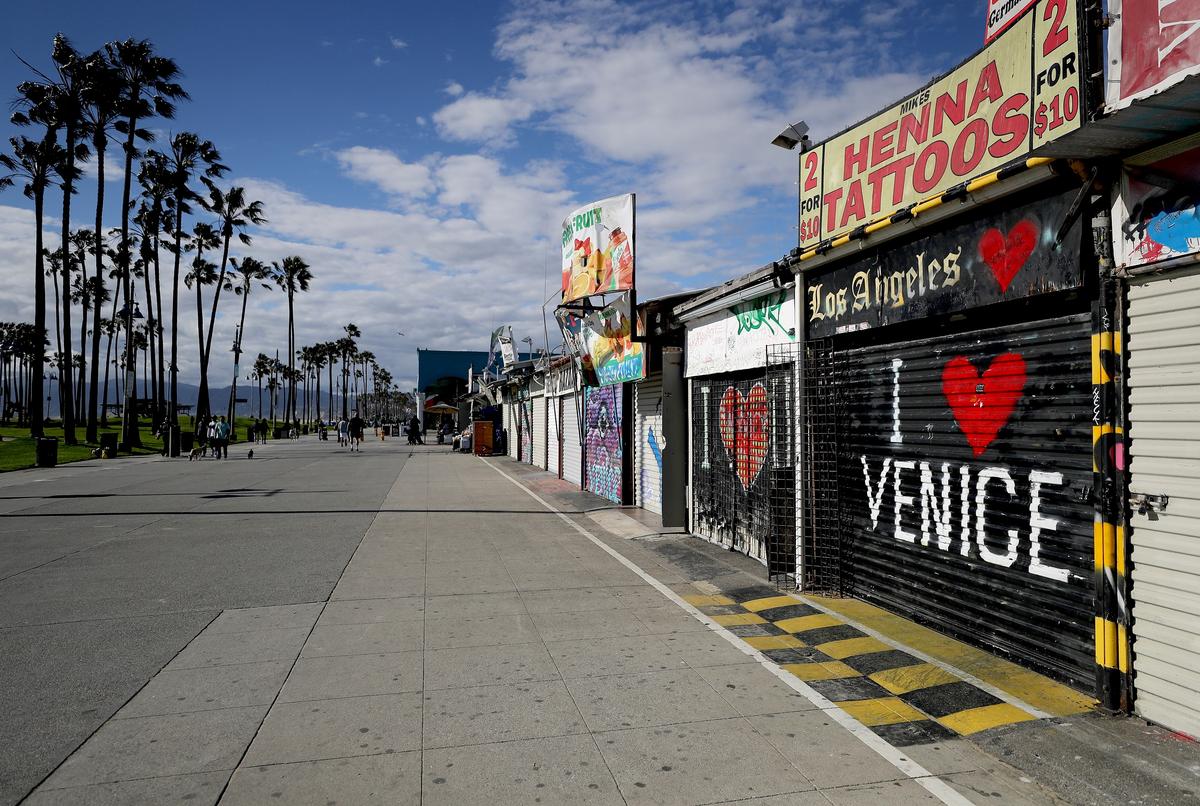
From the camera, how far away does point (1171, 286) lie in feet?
14.4

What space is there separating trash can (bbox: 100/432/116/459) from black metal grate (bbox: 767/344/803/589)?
109ft

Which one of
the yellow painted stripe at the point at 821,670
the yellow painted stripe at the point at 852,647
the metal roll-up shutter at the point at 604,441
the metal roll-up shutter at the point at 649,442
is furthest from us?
the metal roll-up shutter at the point at 604,441

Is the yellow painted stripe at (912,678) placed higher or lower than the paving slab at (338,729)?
lower

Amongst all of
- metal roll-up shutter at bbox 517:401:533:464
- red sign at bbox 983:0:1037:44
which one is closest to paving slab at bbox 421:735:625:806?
red sign at bbox 983:0:1037:44

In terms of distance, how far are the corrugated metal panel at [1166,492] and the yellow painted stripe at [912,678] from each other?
116cm

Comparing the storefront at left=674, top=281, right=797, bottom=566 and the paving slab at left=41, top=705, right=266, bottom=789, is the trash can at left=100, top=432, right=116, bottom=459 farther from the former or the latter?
the paving slab at left=41, top=705, right=266, bottom=789

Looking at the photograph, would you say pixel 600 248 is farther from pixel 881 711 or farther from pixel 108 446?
pixel 108 446

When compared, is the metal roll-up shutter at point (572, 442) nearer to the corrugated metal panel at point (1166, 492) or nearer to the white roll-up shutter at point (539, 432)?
the white roll-up shutter at point (539, 432)

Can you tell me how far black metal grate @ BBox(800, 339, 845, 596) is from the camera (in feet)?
26.1

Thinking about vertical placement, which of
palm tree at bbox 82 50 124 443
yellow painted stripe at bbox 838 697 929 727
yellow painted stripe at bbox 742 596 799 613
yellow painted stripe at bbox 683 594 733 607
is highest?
palm tree at bbox 82 50 124 443

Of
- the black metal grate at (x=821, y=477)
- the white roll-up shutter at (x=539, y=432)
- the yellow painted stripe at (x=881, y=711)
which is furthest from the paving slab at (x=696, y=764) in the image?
the white roll-up shutter at (x=539, y=432)

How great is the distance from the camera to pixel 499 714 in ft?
15.7

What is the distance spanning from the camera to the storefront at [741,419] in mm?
8875

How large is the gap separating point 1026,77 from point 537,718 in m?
5.45
